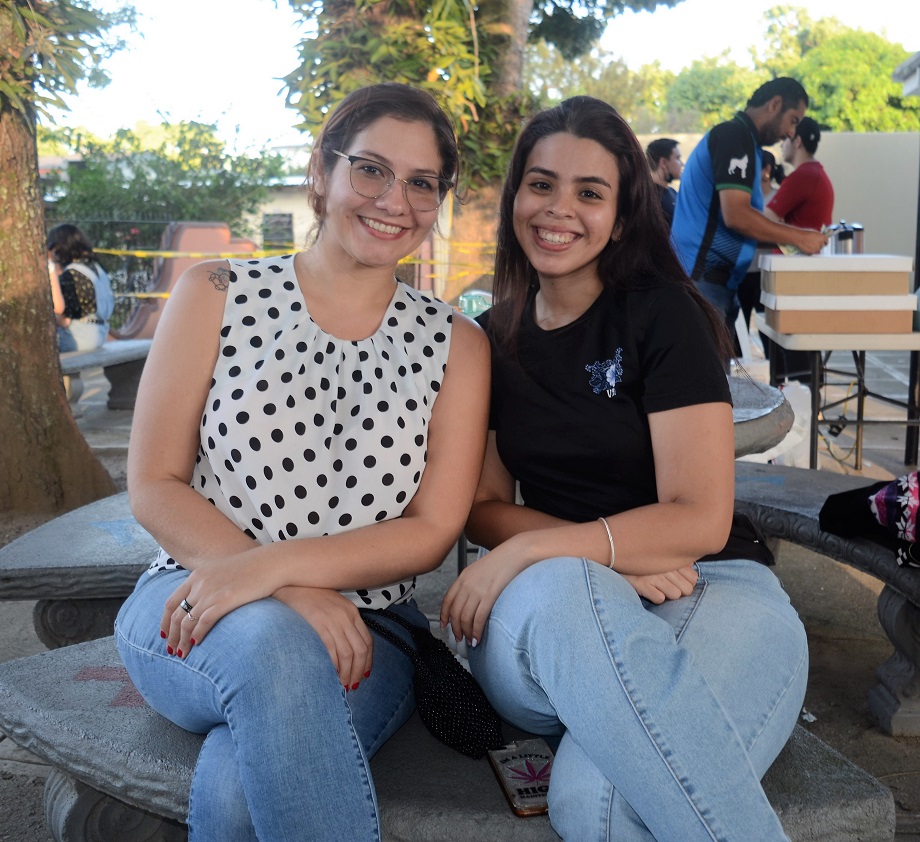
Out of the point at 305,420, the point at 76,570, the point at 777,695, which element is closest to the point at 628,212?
the point at 305,420

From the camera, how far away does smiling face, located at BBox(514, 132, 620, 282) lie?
7.14 feet

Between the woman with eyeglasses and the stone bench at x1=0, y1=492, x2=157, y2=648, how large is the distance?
0.84 metres

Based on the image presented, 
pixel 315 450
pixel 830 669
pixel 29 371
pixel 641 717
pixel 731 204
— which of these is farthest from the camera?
pixel 731 204

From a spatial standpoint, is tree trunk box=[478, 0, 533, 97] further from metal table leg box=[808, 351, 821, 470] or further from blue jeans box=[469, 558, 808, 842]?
blue jeans box=[469, 558, 808, 842]

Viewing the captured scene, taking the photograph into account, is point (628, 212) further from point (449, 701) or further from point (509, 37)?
point (509, 37)

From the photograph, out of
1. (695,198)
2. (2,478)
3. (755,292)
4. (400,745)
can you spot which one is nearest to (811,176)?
(755,292)

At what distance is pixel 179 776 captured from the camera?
1.72 metres

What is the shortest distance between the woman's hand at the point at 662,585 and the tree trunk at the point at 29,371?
12.5 feet

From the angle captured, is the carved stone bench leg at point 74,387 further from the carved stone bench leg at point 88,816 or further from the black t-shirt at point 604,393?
the black t-shirt at point 604,393

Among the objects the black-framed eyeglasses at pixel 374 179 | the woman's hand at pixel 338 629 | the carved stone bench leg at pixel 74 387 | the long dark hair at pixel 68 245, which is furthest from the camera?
the long dark hair at pixel 68 245

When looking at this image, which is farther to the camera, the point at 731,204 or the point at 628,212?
the point at 731,204

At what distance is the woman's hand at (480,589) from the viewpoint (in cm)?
190

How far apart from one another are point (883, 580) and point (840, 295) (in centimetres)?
256

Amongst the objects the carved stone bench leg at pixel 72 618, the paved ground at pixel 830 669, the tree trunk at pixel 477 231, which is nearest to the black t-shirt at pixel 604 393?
the paved ground at pixel 830 669
